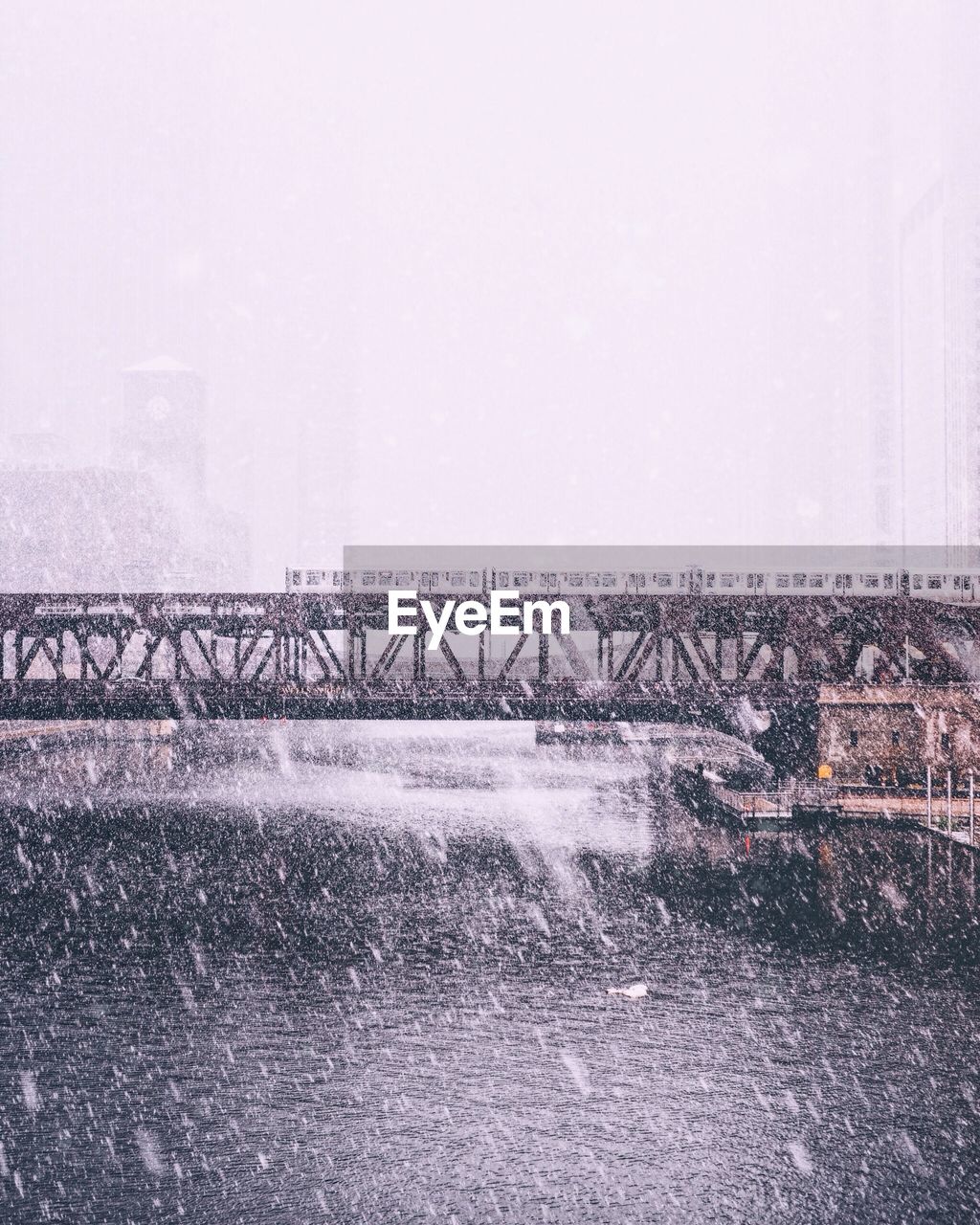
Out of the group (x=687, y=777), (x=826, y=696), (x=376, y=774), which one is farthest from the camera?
(x=376, y=774)

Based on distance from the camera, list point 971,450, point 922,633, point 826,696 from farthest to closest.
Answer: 1. point 971,450
2. point 826,696
3. point 922,633

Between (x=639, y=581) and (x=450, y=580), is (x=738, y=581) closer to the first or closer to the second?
(x=639, y=581)

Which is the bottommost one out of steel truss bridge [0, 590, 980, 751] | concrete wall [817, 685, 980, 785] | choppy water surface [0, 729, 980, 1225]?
choppy water surface [0, 729, 980, 1225]

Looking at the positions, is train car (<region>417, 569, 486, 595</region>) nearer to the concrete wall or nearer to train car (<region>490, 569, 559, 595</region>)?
train car (<region>490, 569, 559, 595</region>)

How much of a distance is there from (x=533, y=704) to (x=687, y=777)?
35419 millimetres

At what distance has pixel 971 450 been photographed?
196m

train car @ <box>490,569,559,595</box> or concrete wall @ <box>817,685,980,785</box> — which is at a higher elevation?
train car @ <box>490,569,559,595</box>

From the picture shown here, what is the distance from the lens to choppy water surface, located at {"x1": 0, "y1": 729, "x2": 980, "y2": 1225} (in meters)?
25.2

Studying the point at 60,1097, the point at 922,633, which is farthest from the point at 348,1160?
the point at 922,633

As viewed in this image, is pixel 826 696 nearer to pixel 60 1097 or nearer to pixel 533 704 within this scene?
pixel 533 704

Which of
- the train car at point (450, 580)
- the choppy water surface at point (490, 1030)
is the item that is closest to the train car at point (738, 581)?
the train car at point (450, 580)

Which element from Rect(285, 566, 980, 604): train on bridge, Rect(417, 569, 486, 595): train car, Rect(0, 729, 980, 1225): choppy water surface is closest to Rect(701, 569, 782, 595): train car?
Rect(285, 566, 980, 604): train on bridge

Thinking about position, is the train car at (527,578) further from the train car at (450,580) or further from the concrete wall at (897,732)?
the concrete wall at (897,732)

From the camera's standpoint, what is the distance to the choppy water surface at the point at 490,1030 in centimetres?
2523
